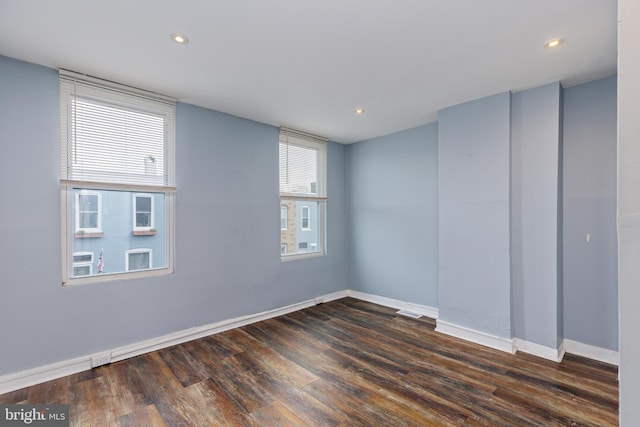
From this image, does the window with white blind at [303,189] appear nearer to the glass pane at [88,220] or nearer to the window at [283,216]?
Answer: the window at [283,216]

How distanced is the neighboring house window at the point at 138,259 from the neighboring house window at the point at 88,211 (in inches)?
14.0

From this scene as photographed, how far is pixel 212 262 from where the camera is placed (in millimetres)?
3326

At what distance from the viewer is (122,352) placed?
8.79 ft

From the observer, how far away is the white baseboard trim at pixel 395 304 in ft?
12.7

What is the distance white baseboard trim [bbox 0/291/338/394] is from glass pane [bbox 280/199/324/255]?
36.2 inches

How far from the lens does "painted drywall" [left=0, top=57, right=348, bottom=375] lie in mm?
2264

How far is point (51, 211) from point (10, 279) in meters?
0.59

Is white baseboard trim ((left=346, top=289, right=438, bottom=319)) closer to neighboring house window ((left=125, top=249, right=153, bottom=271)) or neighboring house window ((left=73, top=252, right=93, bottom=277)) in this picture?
neighboring house window ((left=125, top=249, right=153, bottom=271))

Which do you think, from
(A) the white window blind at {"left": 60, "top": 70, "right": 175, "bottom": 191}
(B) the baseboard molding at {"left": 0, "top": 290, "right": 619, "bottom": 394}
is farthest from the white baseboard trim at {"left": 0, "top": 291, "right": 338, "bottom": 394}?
(A) the white window blind at {"left": 60, "top": 70, "right": 175, "bottom": 191}

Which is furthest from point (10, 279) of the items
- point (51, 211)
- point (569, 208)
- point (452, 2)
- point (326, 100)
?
point (569, 208)

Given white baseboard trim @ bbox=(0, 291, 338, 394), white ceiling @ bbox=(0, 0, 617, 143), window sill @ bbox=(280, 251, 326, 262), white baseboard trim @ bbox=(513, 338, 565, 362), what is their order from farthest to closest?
window sill @ bbox=(280, 251, 326, 262)
white baseboard trim @ bbox=(513, 338, 565, 362)
white baseboard trim @ bbox=(0, 291, 338, 394)
white ceiling @ bbox=(0, 0, 617, 143)

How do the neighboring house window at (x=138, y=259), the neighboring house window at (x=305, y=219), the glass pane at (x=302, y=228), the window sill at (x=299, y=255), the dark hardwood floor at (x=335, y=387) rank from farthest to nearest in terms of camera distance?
1. the neighboring house window at (x=305, y=219)
2. the glass pane at (x=302, y=228)
3. the window sill at (x=299, y=255)
4. the neighboring house window at (x=138, y=259)
5. the dark hardwood floor at (x=335, y=387)

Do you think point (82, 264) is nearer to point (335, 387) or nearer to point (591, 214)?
point (335, 387)

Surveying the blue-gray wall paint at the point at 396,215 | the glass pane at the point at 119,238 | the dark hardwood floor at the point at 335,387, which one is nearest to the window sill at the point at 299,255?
the blue-gray wall paint at the point at 396,215
